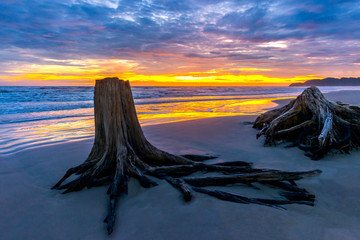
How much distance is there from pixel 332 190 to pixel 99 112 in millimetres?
3907

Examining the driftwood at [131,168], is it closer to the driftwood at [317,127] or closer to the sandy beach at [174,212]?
the sandy beach at [174,212]

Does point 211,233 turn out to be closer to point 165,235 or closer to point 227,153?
point 165,235

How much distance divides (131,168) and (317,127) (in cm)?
481

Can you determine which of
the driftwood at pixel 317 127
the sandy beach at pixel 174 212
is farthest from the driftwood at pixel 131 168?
the driftwood at pixel 317 127

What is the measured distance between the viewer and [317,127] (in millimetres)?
5902

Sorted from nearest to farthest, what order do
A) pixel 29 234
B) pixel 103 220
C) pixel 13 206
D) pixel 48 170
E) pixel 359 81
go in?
pixel 29 234
pixel 103 220
pixel 13 206
pixel 48 170
pixel 359 81

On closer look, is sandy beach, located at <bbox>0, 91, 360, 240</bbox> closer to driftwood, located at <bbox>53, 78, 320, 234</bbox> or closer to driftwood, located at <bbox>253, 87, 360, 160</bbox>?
driftwood, located at <bbox>53, 78, 320, 234</bbox>

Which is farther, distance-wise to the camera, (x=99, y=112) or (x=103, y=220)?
(x=99, y=112)

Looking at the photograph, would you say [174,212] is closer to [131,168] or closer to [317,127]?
[131,168]

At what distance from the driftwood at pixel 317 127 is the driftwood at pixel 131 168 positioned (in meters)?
1.60

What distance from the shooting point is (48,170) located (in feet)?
15.3

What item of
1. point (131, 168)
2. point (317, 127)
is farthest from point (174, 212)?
point (317, 127)

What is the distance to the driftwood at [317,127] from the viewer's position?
4.98m

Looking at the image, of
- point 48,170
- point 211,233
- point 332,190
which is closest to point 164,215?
point 211,233
